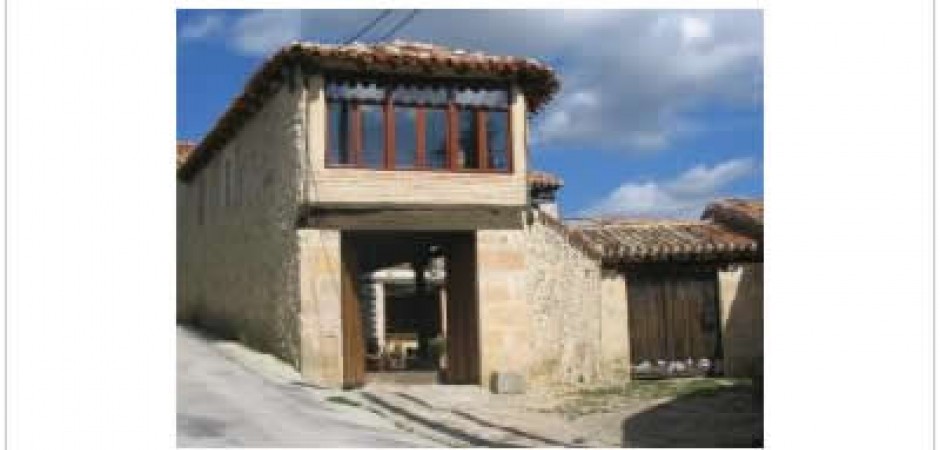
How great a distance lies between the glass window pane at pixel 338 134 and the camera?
14.7 metres

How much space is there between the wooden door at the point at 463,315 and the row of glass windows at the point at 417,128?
3.84 ft

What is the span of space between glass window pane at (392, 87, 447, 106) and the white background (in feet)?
17.1

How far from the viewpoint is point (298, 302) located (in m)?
14.6

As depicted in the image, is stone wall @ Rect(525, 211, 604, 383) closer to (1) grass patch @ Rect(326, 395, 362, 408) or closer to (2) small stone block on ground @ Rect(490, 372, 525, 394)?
(2) small stone block on ground @ Rect(490, 372, 525, 394)

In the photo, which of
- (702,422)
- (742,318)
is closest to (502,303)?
(702,422)

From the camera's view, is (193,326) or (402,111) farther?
(193,326)

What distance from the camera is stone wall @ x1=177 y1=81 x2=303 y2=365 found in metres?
14.9

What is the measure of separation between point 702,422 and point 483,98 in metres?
5.14

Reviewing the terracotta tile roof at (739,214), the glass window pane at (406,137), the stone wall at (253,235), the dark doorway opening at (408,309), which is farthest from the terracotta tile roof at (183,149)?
the terracotta tile roof at (739,214)

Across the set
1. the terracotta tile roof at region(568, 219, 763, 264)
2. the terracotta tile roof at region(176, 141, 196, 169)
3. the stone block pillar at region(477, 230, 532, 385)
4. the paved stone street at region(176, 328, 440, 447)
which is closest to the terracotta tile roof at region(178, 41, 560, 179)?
the stone block pillar at region(477, 230, 532, 385)
